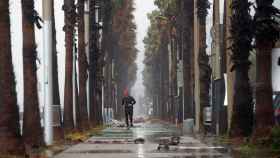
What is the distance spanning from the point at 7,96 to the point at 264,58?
7.21m

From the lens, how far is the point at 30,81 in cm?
2108

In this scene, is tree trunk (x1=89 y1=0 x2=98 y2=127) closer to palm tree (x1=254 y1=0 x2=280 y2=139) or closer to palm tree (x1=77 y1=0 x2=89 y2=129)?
palm tree (x1=77 y1=0 x2=89 y2=129)

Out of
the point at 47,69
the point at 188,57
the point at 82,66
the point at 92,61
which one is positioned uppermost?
the point at 188,57

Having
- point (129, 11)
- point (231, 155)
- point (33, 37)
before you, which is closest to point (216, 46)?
point (33, 37)

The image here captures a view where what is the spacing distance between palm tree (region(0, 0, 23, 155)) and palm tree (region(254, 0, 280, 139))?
677 cm

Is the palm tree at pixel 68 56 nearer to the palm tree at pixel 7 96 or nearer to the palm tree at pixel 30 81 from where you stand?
the palm tree at pixel 30 81

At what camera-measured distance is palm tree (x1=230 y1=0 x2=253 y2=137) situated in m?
22.6

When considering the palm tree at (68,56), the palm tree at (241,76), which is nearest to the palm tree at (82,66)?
the palm tree at (68,56)

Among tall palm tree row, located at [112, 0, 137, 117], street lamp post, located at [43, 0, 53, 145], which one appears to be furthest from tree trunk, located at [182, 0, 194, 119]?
street lamp post, located at [43, 0, 53, 145]

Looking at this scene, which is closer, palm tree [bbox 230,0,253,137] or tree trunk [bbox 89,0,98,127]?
palm tree [bbox 230,0,253,137]

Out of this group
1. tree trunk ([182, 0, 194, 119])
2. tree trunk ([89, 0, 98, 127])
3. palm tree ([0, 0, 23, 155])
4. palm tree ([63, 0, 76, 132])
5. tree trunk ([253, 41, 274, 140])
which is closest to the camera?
palm tree ([0, 0, 23, 155])

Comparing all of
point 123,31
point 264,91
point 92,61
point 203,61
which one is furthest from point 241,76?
point 123,31

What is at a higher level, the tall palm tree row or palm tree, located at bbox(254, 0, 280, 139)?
the tall palm tree row

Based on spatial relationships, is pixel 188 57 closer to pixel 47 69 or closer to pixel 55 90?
pixel 55 90
